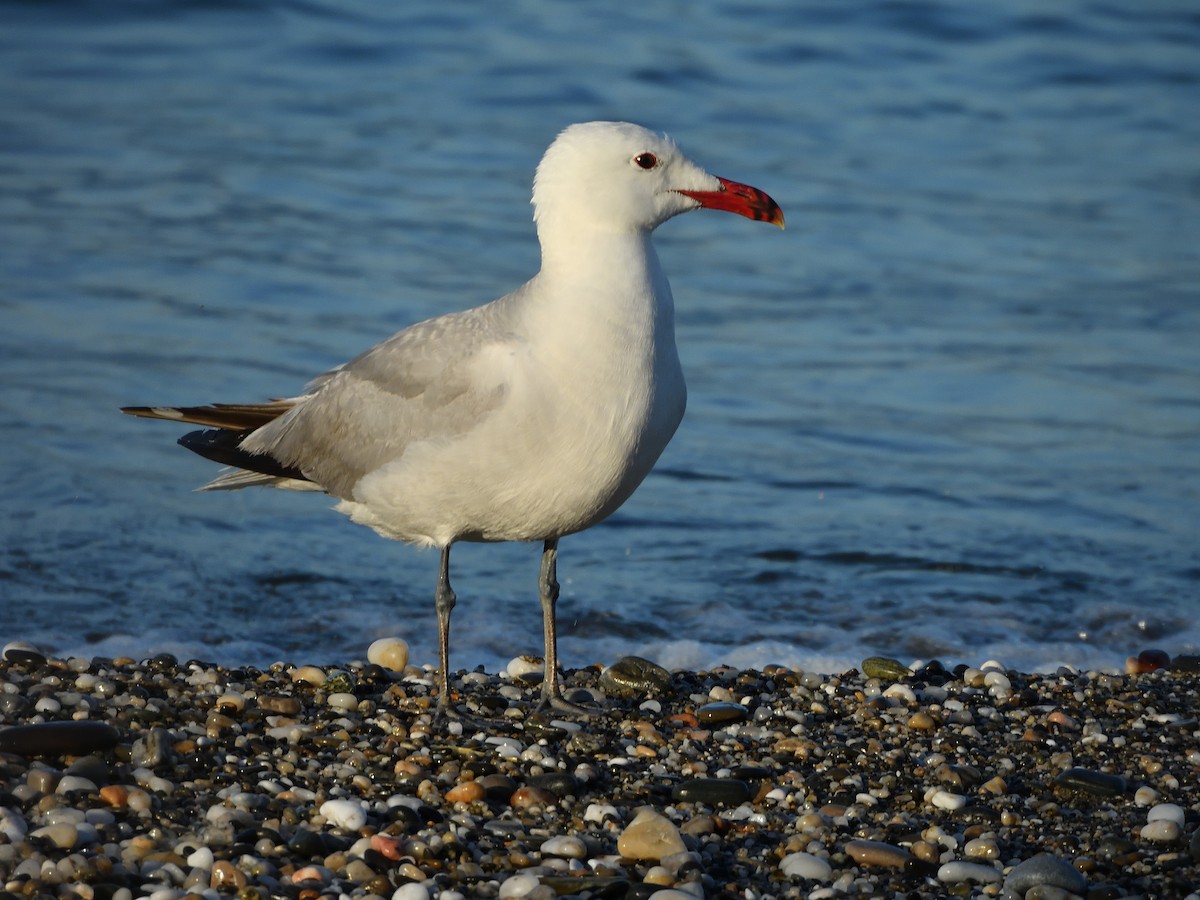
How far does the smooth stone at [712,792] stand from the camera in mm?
5043

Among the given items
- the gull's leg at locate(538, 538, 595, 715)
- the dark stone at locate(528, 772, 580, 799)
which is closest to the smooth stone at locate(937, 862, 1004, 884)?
the dark stone at locate(528, 772, 580, 799)

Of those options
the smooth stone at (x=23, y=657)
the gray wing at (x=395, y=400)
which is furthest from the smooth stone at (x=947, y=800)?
the smooth stone at (x=23, y=657)

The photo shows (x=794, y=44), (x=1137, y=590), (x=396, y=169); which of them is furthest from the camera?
(x=794, y=44)

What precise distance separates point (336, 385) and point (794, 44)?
665 inches

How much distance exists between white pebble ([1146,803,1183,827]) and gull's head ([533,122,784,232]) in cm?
242

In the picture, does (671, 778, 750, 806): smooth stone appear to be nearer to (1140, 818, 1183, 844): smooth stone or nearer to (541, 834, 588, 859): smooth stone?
(541, 834, 588, 859): smooth stone

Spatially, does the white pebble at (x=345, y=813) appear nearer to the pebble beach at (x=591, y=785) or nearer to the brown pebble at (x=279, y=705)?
the pebble beach at (x=591, y=785)

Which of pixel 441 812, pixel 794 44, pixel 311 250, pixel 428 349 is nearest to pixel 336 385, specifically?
pixel 428 349

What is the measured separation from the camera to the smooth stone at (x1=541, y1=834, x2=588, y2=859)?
4.59 meters

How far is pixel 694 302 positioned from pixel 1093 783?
26.5ft

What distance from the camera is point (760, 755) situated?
5461 millimetres

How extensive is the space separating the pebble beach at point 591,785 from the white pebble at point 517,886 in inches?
0.5

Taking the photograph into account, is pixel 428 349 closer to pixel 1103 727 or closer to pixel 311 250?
pixel 1103 727

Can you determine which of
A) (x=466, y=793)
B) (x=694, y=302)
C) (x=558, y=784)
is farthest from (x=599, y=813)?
(x=694, y=302)
